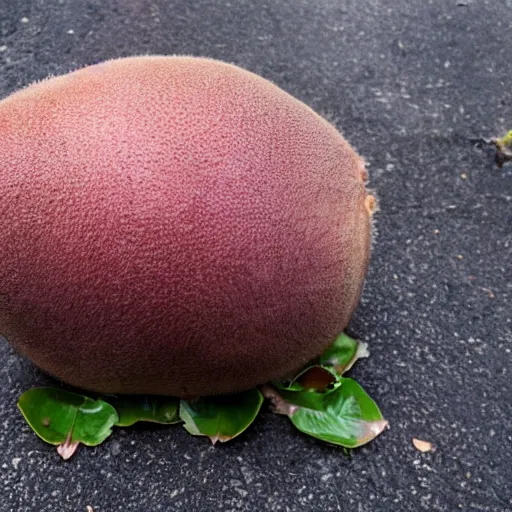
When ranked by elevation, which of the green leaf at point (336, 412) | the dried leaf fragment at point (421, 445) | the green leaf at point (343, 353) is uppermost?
the green leaf at point (343, 353)

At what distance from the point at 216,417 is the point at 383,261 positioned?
45cm

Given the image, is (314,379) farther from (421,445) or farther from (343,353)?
(421,445)

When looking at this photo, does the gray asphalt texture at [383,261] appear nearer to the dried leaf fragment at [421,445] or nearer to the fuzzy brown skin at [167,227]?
the dried leaf fragment at [421,445]

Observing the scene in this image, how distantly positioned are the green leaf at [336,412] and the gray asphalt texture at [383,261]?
0.02m

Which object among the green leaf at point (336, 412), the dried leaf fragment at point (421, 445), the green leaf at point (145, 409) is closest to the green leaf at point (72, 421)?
the green leaf at point (145, 409)

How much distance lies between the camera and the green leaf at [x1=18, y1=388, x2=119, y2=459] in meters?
0.93

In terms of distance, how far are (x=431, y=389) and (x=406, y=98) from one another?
763 mm

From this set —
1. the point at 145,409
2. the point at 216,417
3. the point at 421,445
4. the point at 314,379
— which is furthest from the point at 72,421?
the point at 421,445

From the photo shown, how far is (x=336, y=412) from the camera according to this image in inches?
37.1

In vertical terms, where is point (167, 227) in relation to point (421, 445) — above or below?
above

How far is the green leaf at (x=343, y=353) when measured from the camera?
1.00m

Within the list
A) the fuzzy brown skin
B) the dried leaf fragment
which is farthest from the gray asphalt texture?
the fuzzy brown skin

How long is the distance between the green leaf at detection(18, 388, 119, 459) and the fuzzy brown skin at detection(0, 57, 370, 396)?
111 mm

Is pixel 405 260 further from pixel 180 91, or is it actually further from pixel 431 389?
pixel 180 91
